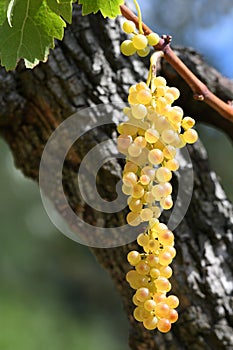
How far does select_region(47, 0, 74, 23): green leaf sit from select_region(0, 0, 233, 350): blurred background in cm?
470

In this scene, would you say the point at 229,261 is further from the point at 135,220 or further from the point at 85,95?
the point at 135,220

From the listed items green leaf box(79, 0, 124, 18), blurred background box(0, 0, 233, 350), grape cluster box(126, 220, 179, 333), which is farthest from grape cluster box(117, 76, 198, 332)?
blurred background box(0, 0, 233, 350)

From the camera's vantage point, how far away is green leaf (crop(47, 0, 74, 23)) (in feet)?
2.74

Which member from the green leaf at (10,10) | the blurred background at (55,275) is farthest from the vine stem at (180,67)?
the blurred background at (55,275)

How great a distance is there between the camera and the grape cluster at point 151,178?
72 cm

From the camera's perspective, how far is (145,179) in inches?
28.4

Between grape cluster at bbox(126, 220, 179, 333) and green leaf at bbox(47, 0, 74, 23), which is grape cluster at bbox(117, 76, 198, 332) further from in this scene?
green leaf at bbox(47, 0, 74, 23)

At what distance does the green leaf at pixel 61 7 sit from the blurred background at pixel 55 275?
4.70 metres

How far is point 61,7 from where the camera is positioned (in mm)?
841

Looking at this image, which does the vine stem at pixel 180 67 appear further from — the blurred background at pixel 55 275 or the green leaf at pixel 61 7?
the blurred background at pixel 55 275

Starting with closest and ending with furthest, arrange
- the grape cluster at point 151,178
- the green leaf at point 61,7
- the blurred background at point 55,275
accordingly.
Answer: the grape cluster at point 151,178, the green leaf at point 61,7, the blurred background at point 55,275

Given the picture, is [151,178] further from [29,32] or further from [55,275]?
[55,275]

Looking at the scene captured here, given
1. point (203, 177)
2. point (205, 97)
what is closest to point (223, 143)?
point (203, 177)

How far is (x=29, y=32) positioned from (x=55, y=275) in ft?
18.6
